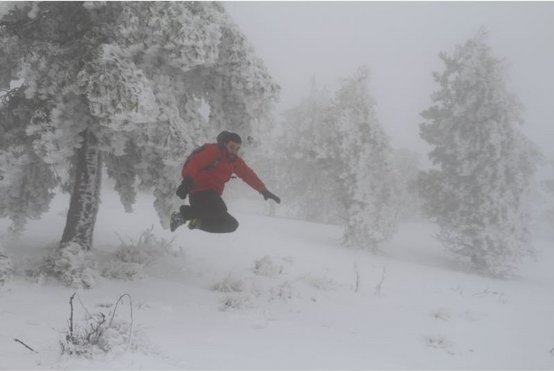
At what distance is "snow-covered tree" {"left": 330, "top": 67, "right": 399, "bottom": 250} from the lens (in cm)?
2303

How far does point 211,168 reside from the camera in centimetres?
698

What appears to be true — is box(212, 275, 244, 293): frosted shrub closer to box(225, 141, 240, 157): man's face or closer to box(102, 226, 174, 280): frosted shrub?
box(102, 226, 174, 280): frosted shrub

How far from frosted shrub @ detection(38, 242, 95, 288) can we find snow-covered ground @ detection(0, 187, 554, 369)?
0.20 meters

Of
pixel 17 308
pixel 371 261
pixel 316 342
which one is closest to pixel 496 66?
pixel 371 261

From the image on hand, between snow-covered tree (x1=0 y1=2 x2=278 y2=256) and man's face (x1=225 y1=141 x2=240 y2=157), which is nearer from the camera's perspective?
man's face (x1=225 y1=141 x2=240 y2=157)

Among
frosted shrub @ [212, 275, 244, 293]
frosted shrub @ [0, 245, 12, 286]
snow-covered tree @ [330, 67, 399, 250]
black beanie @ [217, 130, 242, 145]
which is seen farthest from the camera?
snow-covered tree @ [330, 67, 399, 250]

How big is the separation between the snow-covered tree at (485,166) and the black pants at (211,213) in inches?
721

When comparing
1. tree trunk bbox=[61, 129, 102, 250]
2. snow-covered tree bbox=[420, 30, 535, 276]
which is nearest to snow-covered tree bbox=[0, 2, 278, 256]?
tree trunk bbox=[61, 129, 102, 250]

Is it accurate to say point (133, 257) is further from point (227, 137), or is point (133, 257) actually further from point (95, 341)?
point (95, 341)

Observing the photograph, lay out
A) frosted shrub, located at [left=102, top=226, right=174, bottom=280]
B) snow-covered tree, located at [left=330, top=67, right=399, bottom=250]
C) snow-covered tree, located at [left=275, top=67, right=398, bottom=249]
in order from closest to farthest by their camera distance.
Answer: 1. frosted shrub, located at [left=102, top=226, right=174, bottom=280]
2. snow-covered tree, located at [left=330, top=67, right=399, bottom=250]
3. snow-covered tree, located at [left=275, top=67, right=398, bottom=249]

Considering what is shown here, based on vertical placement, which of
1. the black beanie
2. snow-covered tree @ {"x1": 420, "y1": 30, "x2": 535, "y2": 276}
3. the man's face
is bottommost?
the man's face

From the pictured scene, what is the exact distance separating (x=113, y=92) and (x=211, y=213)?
2.94m

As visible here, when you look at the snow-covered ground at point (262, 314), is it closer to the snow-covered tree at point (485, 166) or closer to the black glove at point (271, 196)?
the black glove at point (271, 196)

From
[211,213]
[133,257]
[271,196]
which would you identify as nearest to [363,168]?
[133,257]
